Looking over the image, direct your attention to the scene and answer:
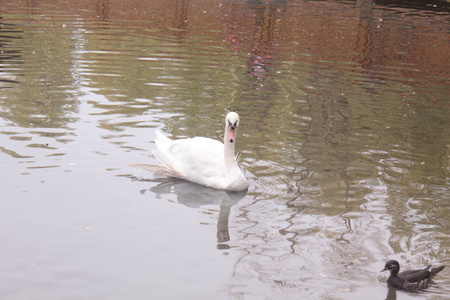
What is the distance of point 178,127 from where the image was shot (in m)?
10.4

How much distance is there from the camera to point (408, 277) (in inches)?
237

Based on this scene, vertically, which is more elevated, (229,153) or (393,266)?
(229,153)

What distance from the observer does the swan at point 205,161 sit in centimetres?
823

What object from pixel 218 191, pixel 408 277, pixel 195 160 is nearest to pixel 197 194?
pixel 218 191

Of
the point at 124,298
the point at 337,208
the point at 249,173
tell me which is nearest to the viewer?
the point at 124,298

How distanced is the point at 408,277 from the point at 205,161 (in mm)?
3194

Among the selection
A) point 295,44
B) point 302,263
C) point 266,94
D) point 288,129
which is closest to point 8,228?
point 302,263

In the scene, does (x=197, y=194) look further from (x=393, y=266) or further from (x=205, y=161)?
(x=393, y=266)

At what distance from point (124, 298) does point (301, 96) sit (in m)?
7.75

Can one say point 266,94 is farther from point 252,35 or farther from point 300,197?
point 252,35

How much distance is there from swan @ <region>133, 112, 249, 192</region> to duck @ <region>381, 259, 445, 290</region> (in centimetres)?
246

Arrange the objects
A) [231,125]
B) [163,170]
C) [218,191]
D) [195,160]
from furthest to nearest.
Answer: [163,170], [195,160], [218,191], [231,125]

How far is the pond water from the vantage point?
625 cm

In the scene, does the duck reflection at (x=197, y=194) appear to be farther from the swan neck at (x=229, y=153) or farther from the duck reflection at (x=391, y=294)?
the duck reflection at (x=391, y=294)
